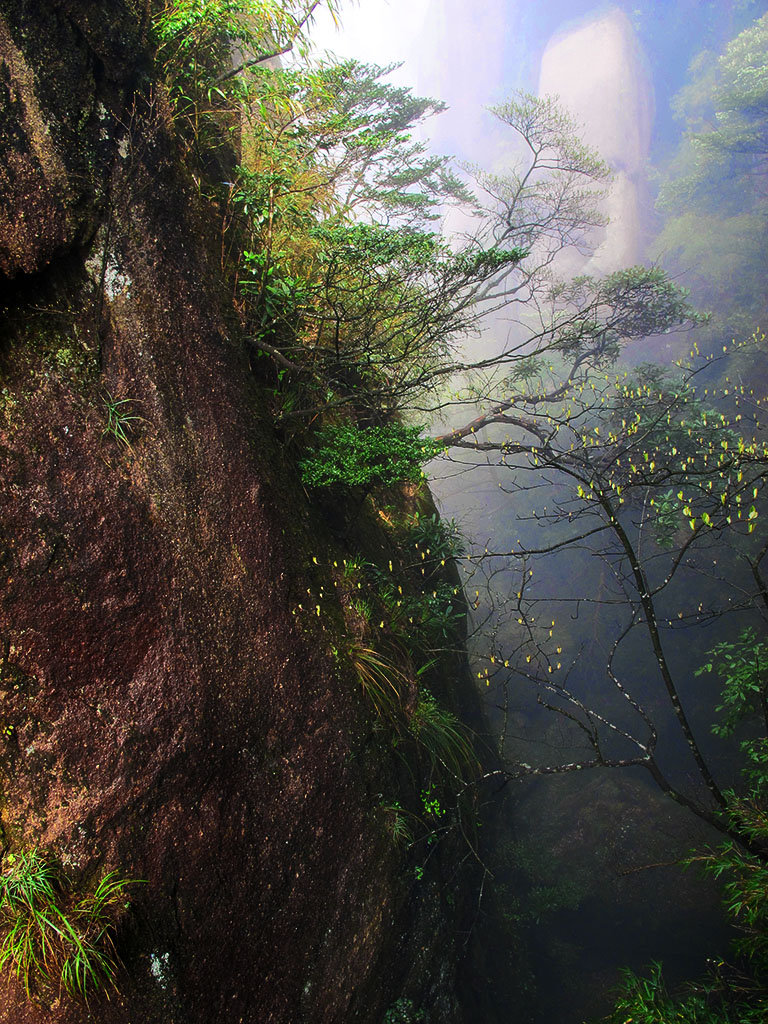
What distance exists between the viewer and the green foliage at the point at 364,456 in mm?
3830

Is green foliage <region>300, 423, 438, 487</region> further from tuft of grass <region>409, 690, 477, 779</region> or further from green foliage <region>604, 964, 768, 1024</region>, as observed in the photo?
green foliage <region>604, 964, 768, 1024</region>

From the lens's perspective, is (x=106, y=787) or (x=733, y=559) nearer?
(x=106, y=787)

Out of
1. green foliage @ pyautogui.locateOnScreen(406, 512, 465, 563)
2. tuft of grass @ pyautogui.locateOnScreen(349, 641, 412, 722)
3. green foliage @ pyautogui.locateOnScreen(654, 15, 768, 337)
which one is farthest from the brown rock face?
green foliage @ pyautogui.locateOnScreen(654, 15, 768, 337)

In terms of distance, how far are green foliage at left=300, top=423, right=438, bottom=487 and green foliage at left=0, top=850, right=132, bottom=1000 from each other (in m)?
2.74

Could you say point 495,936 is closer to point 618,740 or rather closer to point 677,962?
point 677,962

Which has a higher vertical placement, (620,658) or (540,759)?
(620,658)

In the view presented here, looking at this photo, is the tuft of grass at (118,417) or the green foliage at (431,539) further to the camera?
the green foliage at (431,539)

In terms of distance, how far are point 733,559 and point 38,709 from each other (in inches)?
561

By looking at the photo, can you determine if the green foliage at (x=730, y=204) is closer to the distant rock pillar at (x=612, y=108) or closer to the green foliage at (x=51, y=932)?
the distant rock pillar at (x=612, y=108)

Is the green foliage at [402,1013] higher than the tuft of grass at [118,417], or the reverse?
the tuft of grass at [118,417]

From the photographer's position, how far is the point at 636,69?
36.7 metres

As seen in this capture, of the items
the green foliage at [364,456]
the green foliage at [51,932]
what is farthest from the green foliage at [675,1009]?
the green foliage at [364,456]

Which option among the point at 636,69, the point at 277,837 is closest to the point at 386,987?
the point at 277,837

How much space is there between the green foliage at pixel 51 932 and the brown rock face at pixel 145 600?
0.27 feet
